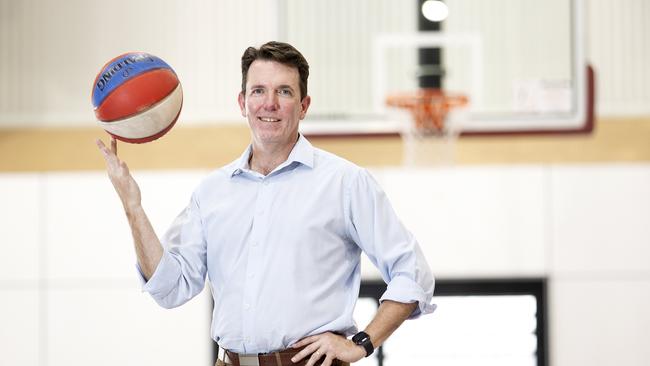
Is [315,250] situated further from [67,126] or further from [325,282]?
[67,126]

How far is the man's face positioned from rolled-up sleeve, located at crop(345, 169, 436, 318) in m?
0.21

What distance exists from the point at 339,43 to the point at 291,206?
3.31m

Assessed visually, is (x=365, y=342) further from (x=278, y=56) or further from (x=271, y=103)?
(x=278, y=56)

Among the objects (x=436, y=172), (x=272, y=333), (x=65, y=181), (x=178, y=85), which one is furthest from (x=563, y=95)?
(x=272, y=333)

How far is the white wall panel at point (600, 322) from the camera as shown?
17.0 ft

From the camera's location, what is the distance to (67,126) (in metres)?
6.12

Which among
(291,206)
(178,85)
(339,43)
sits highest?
(339,43)

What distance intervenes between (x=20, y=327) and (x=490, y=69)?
9.72ft

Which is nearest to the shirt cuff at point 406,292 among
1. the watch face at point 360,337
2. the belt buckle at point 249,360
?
the watch face at point 360,337

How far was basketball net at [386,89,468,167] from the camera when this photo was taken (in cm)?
534

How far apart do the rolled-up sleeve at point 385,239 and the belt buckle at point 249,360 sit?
1.07ft

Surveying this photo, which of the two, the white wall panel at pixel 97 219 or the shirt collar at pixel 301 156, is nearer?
the shirt collar at pixel 301 156

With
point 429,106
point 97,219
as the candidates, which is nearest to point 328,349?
point 429,106

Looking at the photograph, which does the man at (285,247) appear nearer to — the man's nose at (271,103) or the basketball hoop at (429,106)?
the man's nose at (271,103)
